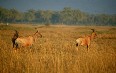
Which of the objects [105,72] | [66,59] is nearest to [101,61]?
[105,72]

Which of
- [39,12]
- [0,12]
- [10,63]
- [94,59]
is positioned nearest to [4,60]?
[10,63]

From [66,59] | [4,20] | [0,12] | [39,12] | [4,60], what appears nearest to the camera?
[4,60]

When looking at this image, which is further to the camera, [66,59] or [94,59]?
[66,59]

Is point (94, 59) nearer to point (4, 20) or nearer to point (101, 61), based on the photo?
point (101, 61)

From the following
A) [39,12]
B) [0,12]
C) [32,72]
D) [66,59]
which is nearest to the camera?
[32,72]

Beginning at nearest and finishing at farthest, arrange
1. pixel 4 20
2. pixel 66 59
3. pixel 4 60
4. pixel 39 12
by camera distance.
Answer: pixel 4 60 < pixel 66 59 < pixel 4 20 < pixel 39 12

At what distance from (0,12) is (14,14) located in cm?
1677

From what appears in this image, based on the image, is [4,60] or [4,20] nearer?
[4,60]

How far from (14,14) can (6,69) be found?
135 meters

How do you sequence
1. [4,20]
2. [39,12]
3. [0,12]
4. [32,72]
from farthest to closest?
[39,12] → [4,20] → [0,12] → [32,72]

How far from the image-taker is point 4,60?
9.05 m

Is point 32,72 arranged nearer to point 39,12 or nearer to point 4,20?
point 4,20

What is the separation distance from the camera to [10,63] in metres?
8.45

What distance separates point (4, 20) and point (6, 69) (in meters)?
132
